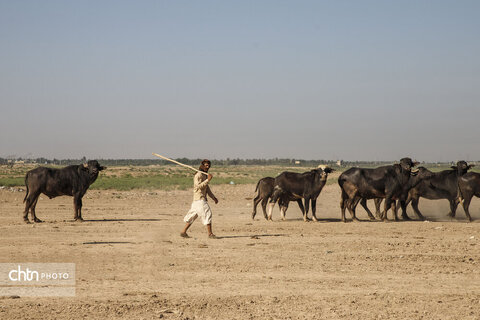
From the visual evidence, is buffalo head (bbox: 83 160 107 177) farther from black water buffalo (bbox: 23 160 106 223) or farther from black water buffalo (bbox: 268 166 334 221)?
black water buffalo (bbox: 268 166 334 221)

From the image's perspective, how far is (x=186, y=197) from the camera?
37.9 metres

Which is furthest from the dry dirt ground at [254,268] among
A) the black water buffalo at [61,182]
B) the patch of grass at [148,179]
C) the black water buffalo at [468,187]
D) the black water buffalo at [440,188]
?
the patch of grass at [148,179]

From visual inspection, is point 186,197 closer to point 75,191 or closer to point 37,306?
point 75,191

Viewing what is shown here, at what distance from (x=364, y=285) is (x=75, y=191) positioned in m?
13.4

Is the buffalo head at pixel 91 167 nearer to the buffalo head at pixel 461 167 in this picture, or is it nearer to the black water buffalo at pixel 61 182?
A: the black water buffalo at pixel 61 182

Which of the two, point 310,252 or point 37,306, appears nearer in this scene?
point 37,306

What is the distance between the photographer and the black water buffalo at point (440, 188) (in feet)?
78.5

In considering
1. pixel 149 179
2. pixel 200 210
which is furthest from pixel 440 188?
pixel 149 179

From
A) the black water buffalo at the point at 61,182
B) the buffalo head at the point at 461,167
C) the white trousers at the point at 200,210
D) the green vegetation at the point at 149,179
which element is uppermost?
the buffalo head at the point at 461,167

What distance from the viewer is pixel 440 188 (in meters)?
24.1

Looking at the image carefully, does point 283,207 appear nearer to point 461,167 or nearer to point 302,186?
point 302,186

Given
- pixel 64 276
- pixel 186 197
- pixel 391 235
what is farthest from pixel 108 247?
pixel 186 197

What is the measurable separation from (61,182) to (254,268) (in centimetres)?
1127

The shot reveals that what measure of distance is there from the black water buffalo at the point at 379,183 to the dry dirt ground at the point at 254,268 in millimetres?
1197
